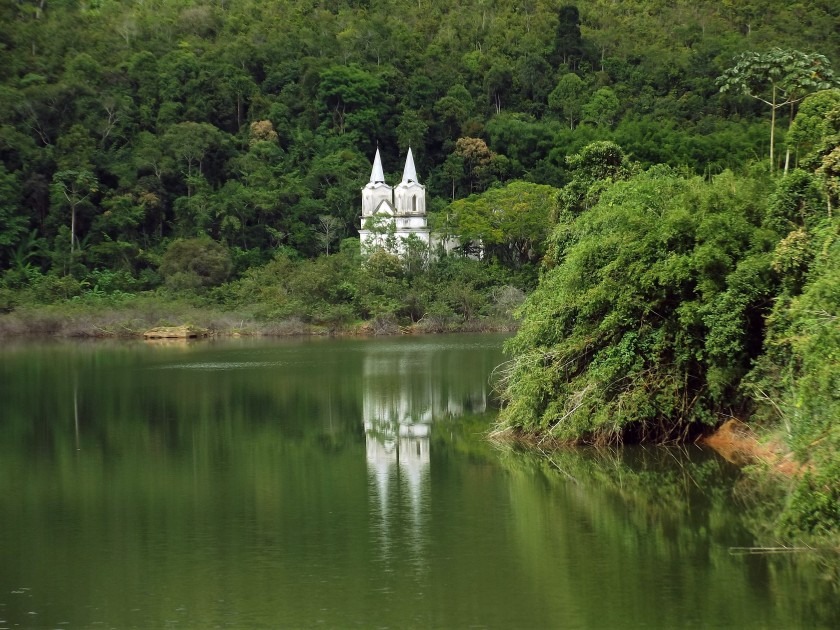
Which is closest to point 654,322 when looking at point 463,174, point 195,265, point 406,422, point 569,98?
point 406,422

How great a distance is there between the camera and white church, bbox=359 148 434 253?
86.6 m

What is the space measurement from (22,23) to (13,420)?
8229 centimetres

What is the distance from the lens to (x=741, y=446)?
26.5 meters

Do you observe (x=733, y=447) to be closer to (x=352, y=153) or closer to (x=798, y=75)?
(x=798, y=75)

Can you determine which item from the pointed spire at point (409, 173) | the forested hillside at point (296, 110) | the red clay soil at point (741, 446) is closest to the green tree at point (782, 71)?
the red clay soil at point (741, 446)

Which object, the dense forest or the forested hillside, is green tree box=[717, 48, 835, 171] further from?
the forested hillside

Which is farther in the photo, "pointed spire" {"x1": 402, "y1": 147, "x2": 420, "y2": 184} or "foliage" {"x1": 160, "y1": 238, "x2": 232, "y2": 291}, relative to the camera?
"pointed spire" {"x1": 402, "y1": 147, "x2": 420, "y2": 184}

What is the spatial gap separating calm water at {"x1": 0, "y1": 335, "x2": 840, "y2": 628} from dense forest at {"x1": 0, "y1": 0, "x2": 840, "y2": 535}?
2.44m

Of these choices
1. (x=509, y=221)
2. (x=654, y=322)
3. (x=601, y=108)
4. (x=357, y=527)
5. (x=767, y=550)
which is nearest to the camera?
(x=767, y=550)

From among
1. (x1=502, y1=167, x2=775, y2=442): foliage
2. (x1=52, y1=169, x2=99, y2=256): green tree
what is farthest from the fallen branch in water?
(x1=52, y1=169, x2=99, y2=256): green tree

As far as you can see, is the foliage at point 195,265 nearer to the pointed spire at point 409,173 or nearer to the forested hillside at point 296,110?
the forested hillside at point 296,110

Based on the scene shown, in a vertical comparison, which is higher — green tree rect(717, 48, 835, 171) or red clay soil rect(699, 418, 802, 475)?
green tree rect(717, 48, 835, 171)

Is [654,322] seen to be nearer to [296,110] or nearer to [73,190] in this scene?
[73,190]

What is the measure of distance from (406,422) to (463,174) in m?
67.1
